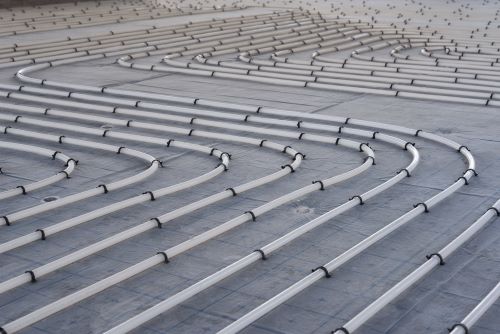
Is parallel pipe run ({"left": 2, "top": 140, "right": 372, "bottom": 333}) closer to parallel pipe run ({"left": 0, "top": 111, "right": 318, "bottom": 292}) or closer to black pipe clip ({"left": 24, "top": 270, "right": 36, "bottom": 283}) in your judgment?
parallel pipe run ({"left": 0, "top": 111, "right": 318, "bottom": 292})

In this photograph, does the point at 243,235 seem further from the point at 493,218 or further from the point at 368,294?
the point at 493,218

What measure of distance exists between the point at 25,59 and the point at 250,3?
19983 mm

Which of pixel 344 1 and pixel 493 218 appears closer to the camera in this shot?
pixel 493 218

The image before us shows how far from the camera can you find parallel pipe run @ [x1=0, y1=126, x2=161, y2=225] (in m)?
10.4

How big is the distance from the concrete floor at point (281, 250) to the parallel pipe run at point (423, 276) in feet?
0.26

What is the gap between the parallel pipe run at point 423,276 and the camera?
747 centimetres

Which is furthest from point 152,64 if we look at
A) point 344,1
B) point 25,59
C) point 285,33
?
point 344,1

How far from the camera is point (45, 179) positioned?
11727 millimetres

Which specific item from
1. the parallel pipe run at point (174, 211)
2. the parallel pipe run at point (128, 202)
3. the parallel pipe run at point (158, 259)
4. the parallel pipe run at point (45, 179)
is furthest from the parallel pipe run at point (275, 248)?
the parallel pipe run at point (45, 179)

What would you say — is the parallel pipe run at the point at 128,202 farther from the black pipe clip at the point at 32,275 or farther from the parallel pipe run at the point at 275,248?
the parallel pipe run at the point at 275,248

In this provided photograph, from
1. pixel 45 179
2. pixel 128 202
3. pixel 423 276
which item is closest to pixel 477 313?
pixel 423 276

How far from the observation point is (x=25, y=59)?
2223 cm

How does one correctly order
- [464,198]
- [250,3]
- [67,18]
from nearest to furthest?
[464,198]
[67,18]
[250,3]

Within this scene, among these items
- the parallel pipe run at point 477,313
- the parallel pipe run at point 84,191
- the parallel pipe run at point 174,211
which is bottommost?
the parallel pipe run at point 477,313
